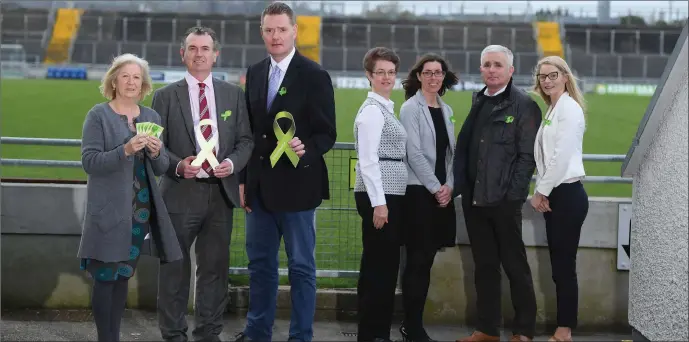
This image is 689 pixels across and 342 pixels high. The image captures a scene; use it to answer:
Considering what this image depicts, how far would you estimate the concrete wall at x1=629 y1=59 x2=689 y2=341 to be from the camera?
279 centimetres

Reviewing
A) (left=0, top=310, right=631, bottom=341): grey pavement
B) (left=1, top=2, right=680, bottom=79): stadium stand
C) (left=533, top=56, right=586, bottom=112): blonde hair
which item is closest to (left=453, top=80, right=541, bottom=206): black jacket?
(left=533, top=56, right=586, bottom=112): blonde hair

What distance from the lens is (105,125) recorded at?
455 cm

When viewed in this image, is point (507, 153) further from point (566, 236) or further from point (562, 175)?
point (566, 236)

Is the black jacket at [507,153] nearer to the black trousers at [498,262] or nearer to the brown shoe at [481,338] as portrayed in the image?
the black trousers at [498,262]

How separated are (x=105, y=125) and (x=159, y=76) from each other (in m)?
32.0

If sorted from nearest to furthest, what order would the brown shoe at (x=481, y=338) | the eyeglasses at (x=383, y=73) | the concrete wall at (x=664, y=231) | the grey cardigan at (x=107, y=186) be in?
the concrete wall at (x=664, y=231) → the grey cardigan at (x=107, y=186) → the eyeglasses at (x=383, y=73) → the brown shoe at (x=481, y=338)

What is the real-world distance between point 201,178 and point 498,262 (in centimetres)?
178

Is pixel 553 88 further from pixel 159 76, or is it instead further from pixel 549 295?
pixel 159 76

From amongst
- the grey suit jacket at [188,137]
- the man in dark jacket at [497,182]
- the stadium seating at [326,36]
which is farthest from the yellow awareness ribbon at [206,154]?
the stadium seating at [326,36]

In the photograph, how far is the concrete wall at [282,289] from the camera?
589 centimetres

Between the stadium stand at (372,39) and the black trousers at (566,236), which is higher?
the stadium stand at (372,39)

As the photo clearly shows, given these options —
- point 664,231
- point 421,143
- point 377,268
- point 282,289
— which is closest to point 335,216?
point 282,289

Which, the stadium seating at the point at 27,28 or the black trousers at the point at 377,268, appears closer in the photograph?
the black trousers at the point at 377,268

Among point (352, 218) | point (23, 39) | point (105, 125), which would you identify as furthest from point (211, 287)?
point (23, 39)
